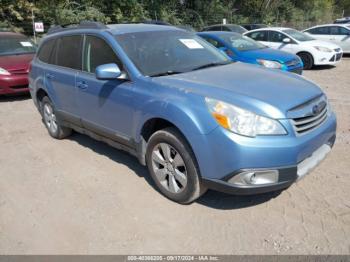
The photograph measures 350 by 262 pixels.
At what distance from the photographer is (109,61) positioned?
13.8 feet

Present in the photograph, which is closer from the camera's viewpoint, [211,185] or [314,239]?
[314,239]

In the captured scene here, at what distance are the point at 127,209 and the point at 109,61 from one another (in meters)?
1.72

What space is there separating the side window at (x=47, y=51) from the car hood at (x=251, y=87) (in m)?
2.57

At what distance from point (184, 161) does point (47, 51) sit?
11.4 feet

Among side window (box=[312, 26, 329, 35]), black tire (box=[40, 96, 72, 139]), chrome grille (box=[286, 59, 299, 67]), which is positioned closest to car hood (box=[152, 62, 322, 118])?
black tire (box=[40, 96, 72, 139])

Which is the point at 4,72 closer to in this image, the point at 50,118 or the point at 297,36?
the point at 50,118

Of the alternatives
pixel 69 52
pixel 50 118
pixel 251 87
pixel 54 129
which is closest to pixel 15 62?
pixel 50 118

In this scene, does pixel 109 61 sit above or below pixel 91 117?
above

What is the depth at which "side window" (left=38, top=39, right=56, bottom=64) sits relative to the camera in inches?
217

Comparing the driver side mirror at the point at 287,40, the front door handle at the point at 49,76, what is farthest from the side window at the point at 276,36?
the front door handle at the point at 49,76

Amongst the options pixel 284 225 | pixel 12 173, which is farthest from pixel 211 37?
pixel 284 225

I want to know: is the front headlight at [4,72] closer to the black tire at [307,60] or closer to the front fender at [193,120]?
the front fender at [193,120]

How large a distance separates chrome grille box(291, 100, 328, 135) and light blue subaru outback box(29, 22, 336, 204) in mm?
10

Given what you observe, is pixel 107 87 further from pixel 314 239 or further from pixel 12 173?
pixel 314 239
